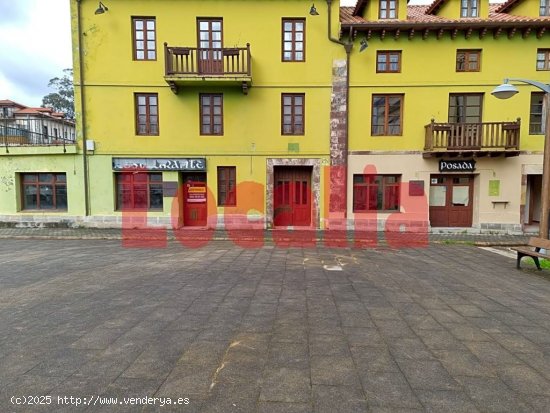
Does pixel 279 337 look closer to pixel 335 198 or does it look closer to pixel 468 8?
pixel 335 198

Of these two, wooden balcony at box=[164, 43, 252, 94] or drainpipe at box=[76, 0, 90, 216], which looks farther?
drainpipe at box=[76, 0, 90, 216]

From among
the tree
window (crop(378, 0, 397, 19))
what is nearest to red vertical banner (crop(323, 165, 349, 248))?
window (crop(378, 0, 397, 19))

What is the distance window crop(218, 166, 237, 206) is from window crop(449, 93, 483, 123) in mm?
9784

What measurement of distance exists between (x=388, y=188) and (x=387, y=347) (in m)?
10.9

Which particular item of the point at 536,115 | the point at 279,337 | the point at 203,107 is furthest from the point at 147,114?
the point at 536,115

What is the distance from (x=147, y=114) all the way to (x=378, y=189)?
10.6m

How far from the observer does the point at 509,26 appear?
40.3 ft

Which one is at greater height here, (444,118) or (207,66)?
(207,66)

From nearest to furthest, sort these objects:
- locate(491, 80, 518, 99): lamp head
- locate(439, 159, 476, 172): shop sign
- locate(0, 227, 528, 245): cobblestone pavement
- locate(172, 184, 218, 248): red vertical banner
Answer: locate(491, 80, 518, 99): lamp head
locate(0, 227, 528, 245): cobblestone pavement
locate(439, 159, 476, 172): shop sign
locate(172, 184, 218, 248): red vertical banner

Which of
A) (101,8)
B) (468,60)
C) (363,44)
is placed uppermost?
(101,8)

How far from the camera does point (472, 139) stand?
40.8ft

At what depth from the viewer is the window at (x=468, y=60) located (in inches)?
506

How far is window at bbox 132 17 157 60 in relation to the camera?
1288cm

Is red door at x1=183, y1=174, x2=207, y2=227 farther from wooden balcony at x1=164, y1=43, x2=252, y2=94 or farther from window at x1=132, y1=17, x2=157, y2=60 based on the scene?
window at x1=132, y1=17, x2=157, y2=60
